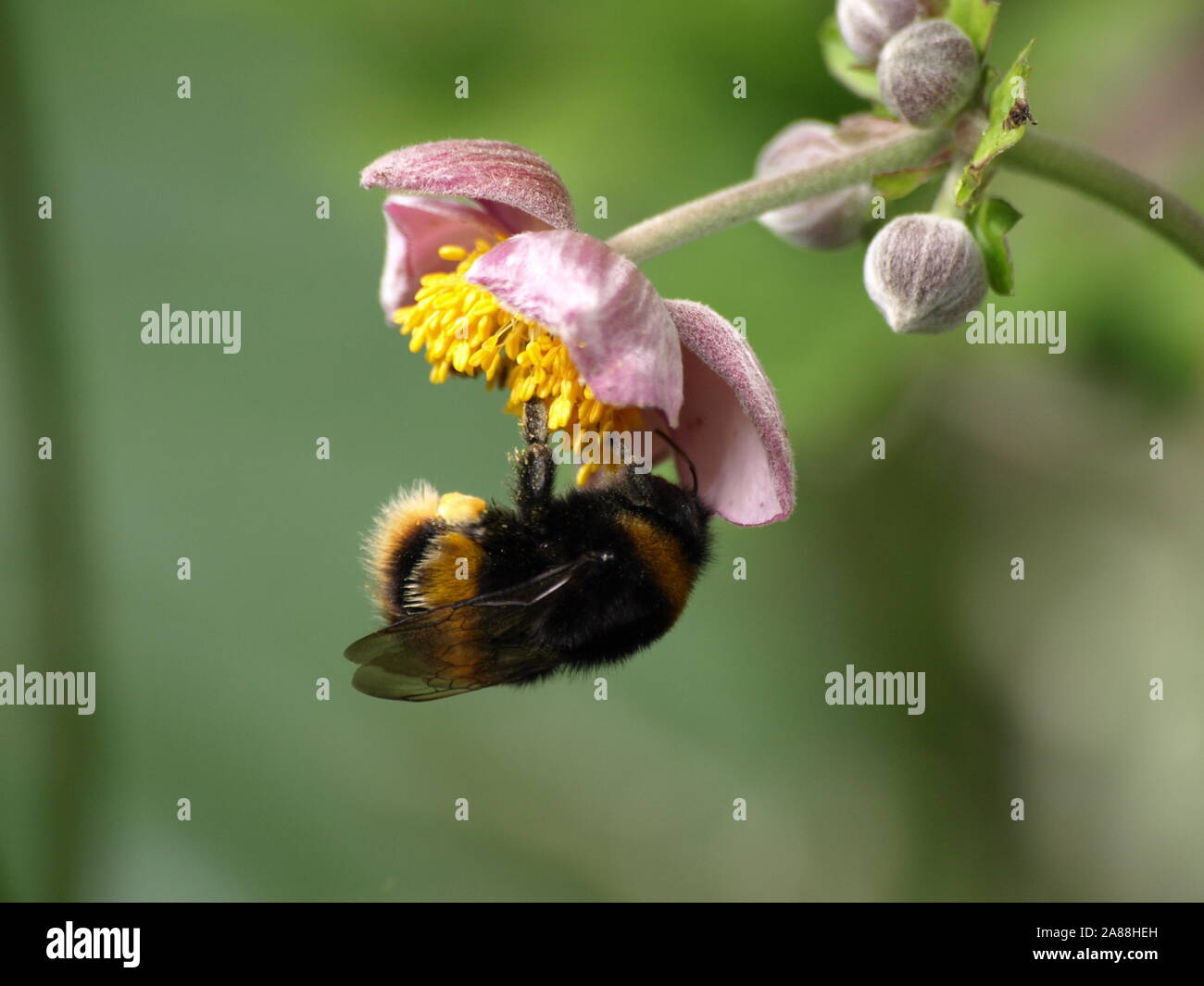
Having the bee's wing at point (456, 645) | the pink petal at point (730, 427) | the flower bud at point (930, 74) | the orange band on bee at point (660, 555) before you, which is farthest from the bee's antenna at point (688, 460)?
the flower bud at point (930, 74)

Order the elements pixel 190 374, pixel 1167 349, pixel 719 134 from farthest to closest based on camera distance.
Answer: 1. pixel 190 374
2. pixel 719 134
3. pixel 1167 349

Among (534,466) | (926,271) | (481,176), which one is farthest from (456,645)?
(926,271)

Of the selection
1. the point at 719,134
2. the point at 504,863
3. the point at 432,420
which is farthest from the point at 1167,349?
the point at 504,863

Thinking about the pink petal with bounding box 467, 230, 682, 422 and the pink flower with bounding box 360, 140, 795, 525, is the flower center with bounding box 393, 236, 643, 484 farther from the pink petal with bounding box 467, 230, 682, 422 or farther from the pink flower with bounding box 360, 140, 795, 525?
the pink petal with bounding box 467, 230, 682, 422

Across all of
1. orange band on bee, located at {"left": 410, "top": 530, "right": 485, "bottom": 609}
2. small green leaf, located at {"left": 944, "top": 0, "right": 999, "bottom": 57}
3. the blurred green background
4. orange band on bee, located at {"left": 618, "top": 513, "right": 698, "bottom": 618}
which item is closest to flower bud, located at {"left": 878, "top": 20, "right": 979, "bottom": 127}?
small green leaf, located at {"left": 944, "top": 0, "right": 999, "bottom": 57}

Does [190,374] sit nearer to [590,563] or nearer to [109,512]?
[109,512]

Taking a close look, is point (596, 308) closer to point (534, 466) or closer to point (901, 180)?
point (534, 466)
